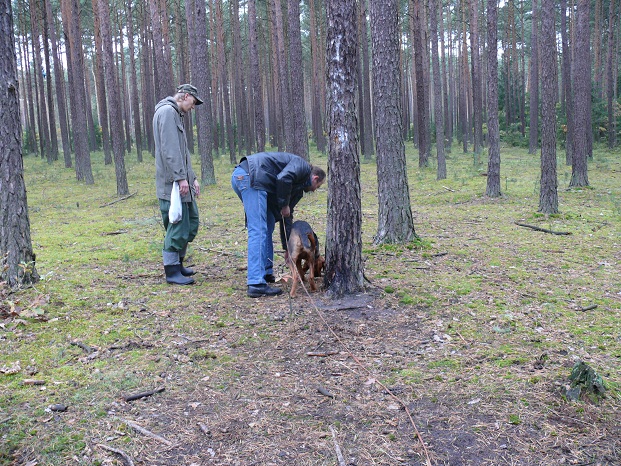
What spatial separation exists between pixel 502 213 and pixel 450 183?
492cm

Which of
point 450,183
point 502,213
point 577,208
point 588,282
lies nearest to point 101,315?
point 588,282

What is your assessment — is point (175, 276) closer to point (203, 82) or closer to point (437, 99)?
point (203, 82)

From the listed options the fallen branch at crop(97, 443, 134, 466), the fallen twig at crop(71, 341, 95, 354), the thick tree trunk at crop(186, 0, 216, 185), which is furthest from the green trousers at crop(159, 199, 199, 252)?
the thick tree trunk at crop(186, 0, 216, 185)

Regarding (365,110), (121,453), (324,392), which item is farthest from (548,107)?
(365,110)

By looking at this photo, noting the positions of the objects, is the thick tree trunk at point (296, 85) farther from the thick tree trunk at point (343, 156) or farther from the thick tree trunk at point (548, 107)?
the thick tree trunk at point (343, 156)

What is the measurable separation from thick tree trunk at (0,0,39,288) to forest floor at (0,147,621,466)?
0.40m

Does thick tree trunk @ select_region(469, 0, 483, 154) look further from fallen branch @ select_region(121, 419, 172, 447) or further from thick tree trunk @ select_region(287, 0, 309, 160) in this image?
fallen branch @ select_region(121, 419, 172, 447)

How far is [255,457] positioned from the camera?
2.74 m

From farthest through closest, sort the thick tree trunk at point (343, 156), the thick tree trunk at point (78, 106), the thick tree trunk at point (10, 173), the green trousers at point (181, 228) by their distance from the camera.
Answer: the thick tree trunk at point (78, 106) → the green trousers at point (181, 228) → the thick tree trunk at point (10, 173) → the thick tree trunk at point (343, 156)

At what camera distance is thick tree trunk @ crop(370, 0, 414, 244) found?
6.77 m

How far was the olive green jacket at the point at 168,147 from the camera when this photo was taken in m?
5.43

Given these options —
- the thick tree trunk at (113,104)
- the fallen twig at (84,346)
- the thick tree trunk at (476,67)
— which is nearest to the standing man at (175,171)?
the fallen twig at (84,346)

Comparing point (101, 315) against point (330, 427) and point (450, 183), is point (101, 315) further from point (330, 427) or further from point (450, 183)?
point (450, 183)

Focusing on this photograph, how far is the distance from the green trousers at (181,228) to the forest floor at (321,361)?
0.48 m
